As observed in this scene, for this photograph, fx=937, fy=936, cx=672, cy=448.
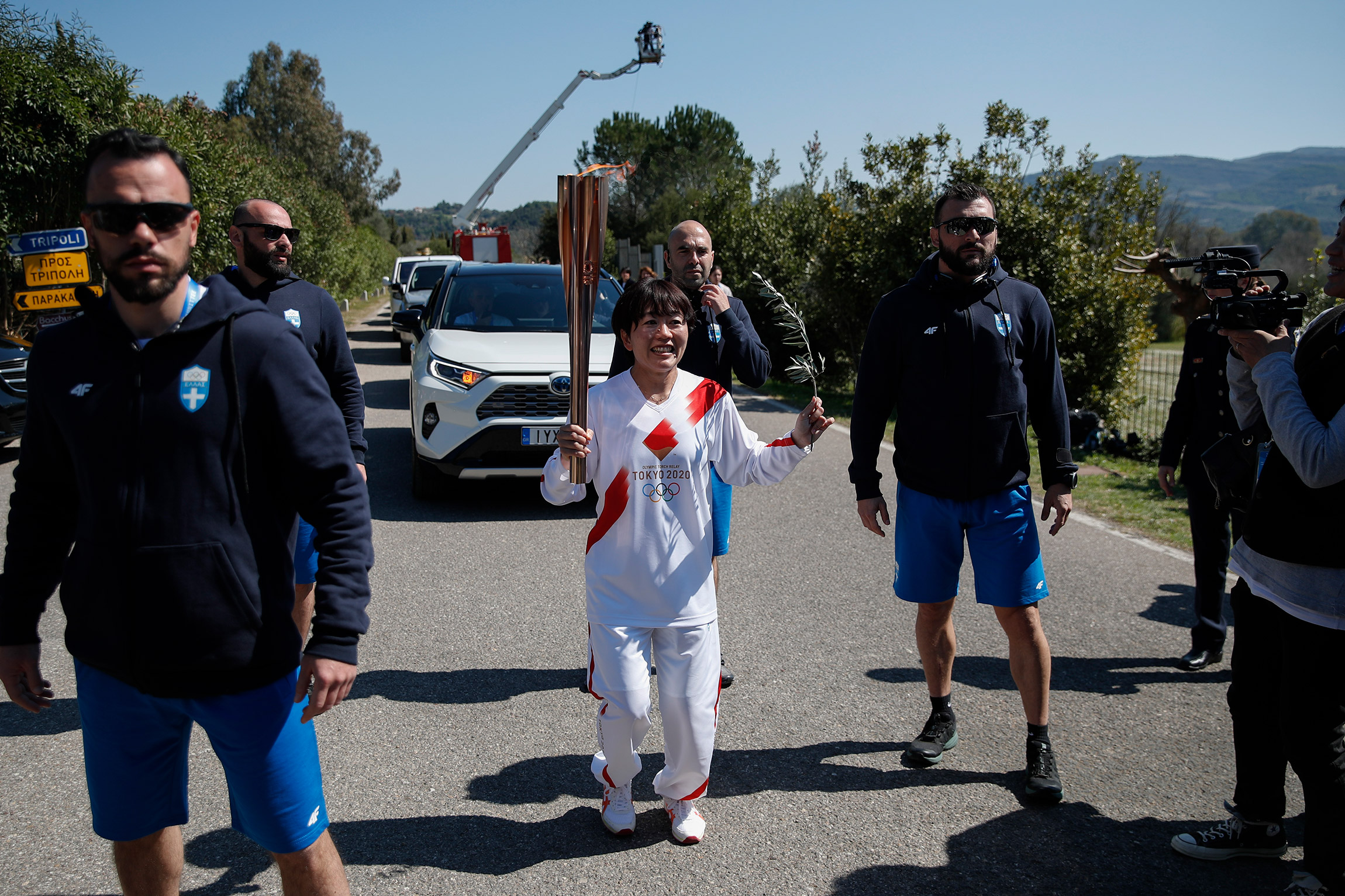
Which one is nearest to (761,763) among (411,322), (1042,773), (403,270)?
(1042,773)

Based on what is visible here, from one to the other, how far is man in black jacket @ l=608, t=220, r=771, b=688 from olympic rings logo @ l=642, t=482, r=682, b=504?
107 cm

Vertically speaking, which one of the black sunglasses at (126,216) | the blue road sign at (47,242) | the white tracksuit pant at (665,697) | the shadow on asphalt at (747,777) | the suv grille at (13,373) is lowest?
the shadow on asphalt at (747,777)

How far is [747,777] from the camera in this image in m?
3.59

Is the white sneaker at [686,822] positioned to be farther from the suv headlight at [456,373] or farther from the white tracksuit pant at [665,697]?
the suv headlight at [456,373]

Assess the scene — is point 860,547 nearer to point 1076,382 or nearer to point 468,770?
point 468,770

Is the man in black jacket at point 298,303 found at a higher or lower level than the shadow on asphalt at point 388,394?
higher

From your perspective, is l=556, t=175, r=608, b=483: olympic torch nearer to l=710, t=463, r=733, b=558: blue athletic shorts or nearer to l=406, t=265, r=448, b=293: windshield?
l=710, t=463, r=733, b=558: blue athletic shorts

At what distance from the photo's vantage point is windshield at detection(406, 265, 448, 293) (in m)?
22.8

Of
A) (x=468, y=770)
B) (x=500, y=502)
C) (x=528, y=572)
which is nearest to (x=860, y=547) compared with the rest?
(x=528, y=572)

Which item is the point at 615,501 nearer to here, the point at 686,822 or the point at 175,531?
the point at 686,822

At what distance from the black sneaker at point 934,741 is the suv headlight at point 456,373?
15.8 feet

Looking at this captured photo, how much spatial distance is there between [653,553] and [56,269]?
30.2 ft

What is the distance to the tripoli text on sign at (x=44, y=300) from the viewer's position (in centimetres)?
917

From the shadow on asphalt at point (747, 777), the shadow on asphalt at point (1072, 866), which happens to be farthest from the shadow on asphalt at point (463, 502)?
the shadow on asphalt at point (1072, 866)
